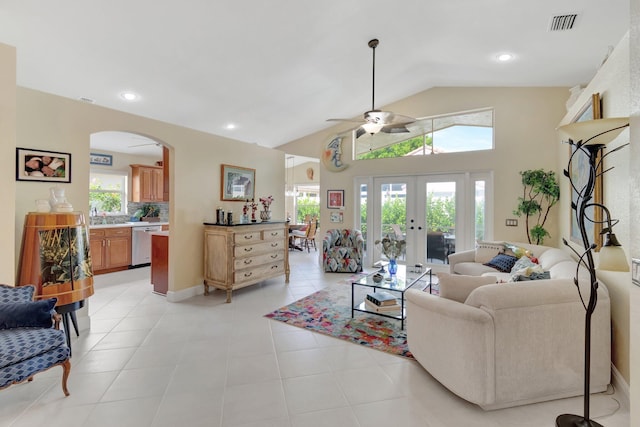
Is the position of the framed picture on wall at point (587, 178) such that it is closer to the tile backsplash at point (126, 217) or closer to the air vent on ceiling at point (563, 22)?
the air vent on ceiling at point (563, 22)

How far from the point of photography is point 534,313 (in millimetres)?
1940

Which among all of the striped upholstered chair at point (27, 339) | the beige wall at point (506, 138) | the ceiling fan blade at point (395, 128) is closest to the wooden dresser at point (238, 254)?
the striped upholstered chair at point (27, 339)

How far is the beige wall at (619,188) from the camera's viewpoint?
6.82 feet

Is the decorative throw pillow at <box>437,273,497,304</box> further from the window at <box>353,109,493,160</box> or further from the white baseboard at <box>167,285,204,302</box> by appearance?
the window at <box>353,109,493,160</box>

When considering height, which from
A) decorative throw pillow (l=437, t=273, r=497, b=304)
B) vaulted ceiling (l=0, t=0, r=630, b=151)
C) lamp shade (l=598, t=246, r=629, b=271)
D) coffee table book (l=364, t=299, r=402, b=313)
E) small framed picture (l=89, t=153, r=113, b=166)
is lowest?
coffee table book (l=364, t=299, r=402, b=313)

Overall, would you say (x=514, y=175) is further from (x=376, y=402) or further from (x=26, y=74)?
(x=26, y=74)

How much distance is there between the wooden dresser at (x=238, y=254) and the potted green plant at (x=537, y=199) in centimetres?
399

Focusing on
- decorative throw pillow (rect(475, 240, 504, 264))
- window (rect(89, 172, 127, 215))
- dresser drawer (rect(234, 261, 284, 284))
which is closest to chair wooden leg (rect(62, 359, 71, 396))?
dresser drawer (rect(234, 261, 284, 284))

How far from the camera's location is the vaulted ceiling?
104 inches

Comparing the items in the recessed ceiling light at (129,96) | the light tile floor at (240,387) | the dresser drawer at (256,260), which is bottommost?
the light tile floor at (240,387)

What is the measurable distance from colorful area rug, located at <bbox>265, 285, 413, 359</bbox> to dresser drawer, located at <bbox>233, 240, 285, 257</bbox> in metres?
1.00

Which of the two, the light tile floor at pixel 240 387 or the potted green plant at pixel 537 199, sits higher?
the potted green plant at pixel 537 199

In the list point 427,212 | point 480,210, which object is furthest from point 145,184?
point 480,210

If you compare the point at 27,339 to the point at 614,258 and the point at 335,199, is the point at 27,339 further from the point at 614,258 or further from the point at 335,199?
the point at 335,199
